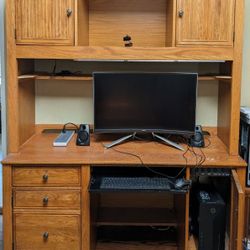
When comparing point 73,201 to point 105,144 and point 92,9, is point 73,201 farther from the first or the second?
point 92,9

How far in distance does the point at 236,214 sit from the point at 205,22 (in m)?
1.17

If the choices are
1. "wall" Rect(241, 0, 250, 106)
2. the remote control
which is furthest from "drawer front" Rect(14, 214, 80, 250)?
"wall" Rect(241, 0, 250, 106)

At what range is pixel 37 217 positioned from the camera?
2.27 metres

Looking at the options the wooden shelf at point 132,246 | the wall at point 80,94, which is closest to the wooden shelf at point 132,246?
the wooden shelf at point 132,246

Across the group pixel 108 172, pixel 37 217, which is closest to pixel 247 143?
pixel 108 172

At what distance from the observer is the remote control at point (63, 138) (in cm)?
255

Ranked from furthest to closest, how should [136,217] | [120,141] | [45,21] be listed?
[136,217] → [120,141] → [45,21]

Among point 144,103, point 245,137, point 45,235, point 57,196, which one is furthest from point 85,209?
point 245,137

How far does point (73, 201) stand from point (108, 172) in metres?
0.28

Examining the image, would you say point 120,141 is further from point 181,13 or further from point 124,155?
point 181,13

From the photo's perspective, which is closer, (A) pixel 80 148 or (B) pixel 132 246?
(A) pixel 80 148

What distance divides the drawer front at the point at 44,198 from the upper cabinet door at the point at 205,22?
3.74ft

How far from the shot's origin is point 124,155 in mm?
2350

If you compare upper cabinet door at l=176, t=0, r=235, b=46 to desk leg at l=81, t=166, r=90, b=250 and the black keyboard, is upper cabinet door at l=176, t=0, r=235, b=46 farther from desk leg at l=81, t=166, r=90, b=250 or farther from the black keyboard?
desk leg at l=81, t=166, r=90, b=250
